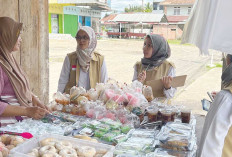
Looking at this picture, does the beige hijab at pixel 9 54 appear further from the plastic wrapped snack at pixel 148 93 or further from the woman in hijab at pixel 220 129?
the woman in hijab at pixel 220 129

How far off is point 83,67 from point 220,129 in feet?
7.88

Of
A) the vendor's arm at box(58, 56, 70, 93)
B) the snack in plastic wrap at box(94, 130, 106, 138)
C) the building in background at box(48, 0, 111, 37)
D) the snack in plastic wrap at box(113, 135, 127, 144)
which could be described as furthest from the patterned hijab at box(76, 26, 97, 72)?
the building in background at box(48, 0, 111, 37)

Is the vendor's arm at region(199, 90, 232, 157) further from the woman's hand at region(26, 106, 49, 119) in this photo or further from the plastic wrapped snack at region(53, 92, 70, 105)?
the plastic wrapped snack at region(53, 92, 70, 105)

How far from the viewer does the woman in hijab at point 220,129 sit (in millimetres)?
1532

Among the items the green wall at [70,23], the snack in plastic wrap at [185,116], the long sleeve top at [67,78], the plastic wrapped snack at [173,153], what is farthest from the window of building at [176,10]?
the plastic wrapped snack at [173,153]

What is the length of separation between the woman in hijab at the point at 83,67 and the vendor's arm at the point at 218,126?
224 centimetres

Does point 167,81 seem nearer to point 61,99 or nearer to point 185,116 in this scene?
point 185,116

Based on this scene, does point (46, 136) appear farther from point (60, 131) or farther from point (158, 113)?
point (158, 113)

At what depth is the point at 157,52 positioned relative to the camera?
3.44 m

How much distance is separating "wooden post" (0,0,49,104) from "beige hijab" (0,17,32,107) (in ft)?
3.82

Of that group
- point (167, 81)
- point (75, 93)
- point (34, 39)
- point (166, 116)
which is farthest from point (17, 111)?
point (34, 39)

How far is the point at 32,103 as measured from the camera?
9.35 ft

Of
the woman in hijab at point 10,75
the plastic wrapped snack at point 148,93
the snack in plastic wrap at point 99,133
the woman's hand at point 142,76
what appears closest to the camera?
the snack in plastic wrap at point 99,133

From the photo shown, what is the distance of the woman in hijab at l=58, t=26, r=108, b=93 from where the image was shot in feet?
11.9
